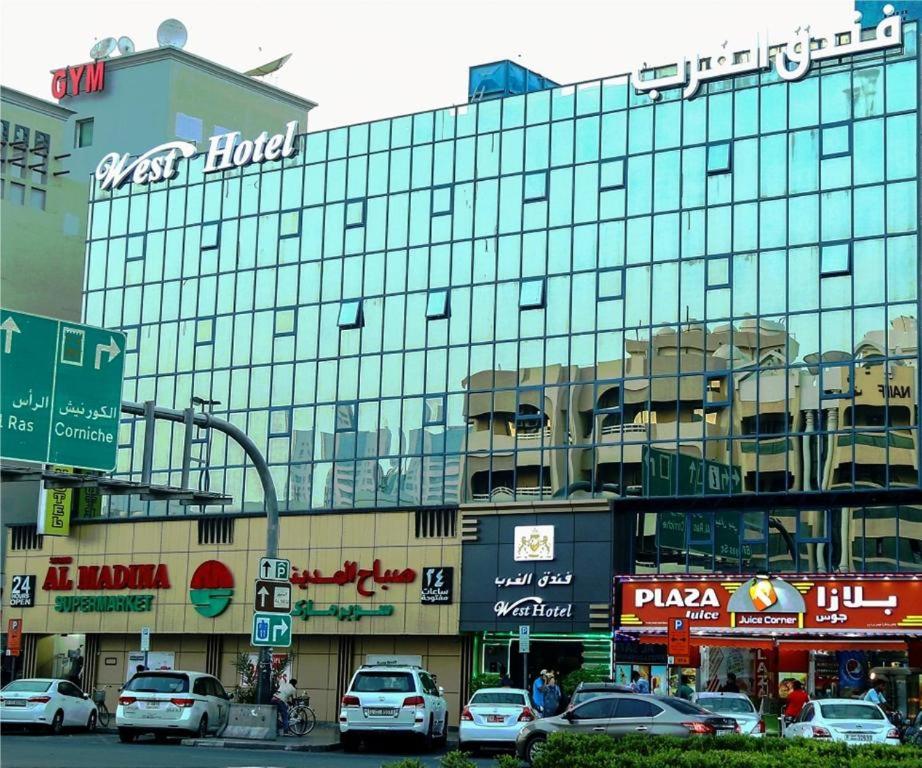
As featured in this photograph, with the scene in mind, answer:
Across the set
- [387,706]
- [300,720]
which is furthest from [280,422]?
[387,706]

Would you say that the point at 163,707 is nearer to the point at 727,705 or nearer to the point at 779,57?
the point at 727,705

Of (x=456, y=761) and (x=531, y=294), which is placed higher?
(x=531, y=294)

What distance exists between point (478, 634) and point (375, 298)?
11924 millimetres

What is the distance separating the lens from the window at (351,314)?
55250 mm

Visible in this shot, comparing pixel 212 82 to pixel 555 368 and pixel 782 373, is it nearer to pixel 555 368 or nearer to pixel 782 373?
pixel 555 368

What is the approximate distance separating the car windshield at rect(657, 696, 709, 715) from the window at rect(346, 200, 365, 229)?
29315 mm

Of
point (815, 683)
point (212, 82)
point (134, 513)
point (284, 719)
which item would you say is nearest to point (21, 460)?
point (284, 719)

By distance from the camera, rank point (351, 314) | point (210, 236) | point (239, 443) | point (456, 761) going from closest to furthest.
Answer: point (456, 761) < point (239, 443) < point (351, 314) < point (210, 236)

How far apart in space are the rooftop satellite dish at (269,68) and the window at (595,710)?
5861 cm

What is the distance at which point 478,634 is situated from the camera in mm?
51656

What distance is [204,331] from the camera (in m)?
59.2

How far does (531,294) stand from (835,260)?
1005cm

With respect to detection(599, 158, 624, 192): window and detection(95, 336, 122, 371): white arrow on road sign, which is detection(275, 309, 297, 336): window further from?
detection(95, 336, 122, 371): white arrow on road sign

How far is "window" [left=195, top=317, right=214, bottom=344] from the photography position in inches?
2322
